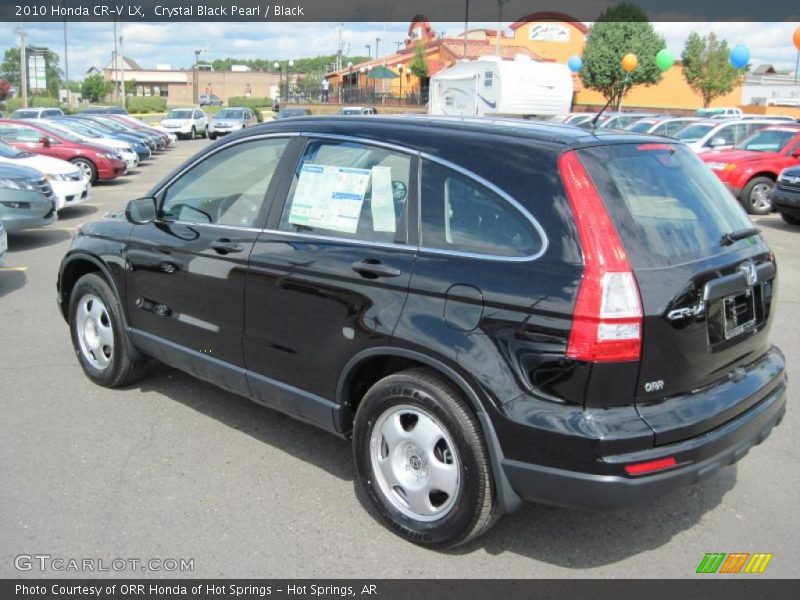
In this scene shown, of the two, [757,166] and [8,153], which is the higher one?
[757,166]

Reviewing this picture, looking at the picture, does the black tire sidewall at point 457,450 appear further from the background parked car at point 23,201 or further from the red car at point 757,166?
the red car at point 757,166

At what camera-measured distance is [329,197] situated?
3826 mm

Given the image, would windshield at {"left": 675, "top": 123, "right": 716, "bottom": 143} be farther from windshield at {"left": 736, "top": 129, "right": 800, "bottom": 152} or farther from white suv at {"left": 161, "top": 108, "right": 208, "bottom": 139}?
white suv at {"left": 161, "top": 108, "right": 208, "bottom": 139}

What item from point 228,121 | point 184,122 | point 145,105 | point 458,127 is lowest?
point 458,127

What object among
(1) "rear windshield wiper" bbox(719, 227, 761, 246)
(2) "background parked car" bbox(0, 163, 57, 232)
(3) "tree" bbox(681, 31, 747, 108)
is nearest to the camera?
(1) "rear windshield wiper" bbox(719, 227, 761, 246)

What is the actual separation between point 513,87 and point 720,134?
27.8 feet

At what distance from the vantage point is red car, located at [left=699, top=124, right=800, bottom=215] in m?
15.1

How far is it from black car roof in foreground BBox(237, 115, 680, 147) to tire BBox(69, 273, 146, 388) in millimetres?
1738

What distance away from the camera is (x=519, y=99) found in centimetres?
2558

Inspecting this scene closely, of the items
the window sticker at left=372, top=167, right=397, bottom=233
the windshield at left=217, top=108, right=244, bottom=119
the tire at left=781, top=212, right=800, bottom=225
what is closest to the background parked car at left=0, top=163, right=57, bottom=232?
the window sticker at left=372, top=167, right=397, bottom=233

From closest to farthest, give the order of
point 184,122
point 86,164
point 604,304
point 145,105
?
point 604,304 → point 86,164 → point 184,122 → point 145,105

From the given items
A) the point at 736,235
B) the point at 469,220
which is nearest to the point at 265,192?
the point at 469,220

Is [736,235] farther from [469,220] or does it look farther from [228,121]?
[228,121]

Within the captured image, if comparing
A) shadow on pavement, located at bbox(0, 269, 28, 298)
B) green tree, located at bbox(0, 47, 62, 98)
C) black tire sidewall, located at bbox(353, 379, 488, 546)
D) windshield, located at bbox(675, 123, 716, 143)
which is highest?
green tree, located at bbox(0, 47, 62, 98)
